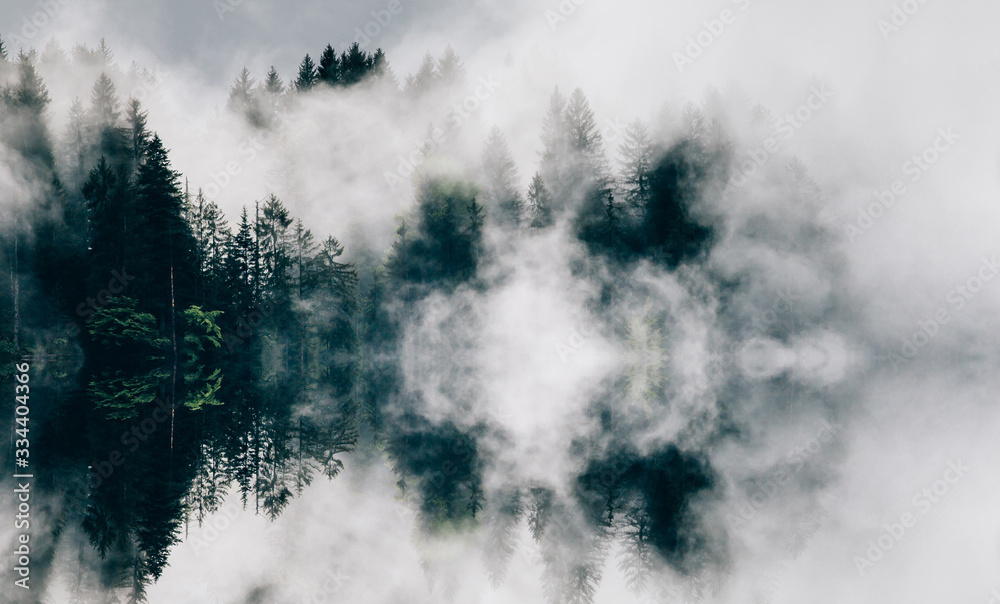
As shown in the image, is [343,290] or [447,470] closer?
[447,470]

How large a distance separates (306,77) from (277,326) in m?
12.2

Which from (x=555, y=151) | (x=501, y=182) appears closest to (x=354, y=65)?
(x=501, y=182)

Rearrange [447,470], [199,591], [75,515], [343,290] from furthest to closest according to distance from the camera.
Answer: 1. [343,290]
2. [447,470]
3. [199,591]
4. [75,515]

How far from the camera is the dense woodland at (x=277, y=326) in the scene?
767 inches

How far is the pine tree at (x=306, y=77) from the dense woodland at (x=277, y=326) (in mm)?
138

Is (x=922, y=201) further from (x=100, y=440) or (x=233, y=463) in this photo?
(x=100, y=440)

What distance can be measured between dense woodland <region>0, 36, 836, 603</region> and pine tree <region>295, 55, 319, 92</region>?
14cm

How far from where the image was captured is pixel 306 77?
23.9 meters

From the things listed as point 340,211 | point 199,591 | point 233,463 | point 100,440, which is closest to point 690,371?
point 340,211

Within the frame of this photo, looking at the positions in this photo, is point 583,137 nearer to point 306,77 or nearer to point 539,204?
point 539,204

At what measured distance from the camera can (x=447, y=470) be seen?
2239 centimetres

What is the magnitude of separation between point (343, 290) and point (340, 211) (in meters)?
3.90

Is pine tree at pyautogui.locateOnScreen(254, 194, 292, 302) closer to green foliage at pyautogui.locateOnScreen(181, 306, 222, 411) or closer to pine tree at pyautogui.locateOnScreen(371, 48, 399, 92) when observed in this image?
green foliage at pyautogui.locateOnScreen(181, 306, 222, 411)

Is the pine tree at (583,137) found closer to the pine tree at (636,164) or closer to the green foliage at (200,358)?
the pine tree at (636,164)
